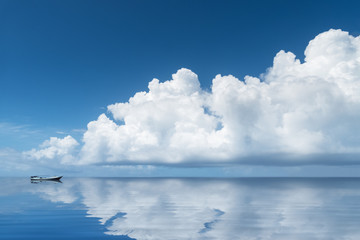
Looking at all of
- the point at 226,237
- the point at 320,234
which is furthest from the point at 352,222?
the point at 226,237

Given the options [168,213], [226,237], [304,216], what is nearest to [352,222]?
[304,216]

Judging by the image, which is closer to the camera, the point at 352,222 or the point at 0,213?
the point at 352,222

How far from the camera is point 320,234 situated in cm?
3888

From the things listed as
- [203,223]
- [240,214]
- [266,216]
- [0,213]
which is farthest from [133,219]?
[0,213]

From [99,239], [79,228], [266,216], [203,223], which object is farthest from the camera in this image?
[266,216]

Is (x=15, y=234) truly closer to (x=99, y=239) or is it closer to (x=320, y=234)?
(x=99, y=239)

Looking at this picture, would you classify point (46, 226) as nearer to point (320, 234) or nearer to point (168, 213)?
point (168, 213)

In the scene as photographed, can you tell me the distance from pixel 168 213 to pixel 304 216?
88.0 ft

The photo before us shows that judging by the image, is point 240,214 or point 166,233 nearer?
point 166,233

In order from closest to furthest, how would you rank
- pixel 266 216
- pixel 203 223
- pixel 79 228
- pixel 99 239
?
pixel 99 239 < pixel 79 228 < pixel 203 223 < pixel 266 216

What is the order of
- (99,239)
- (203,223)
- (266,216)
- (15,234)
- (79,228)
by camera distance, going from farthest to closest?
1. (266,216)
2. (203,223)
3. (79,228)
4. (15,234)
5. (99,239)

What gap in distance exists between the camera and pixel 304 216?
53.1 meters

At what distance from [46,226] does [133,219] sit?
45.6 ft

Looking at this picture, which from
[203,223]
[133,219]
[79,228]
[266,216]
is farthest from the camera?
[266,216]
